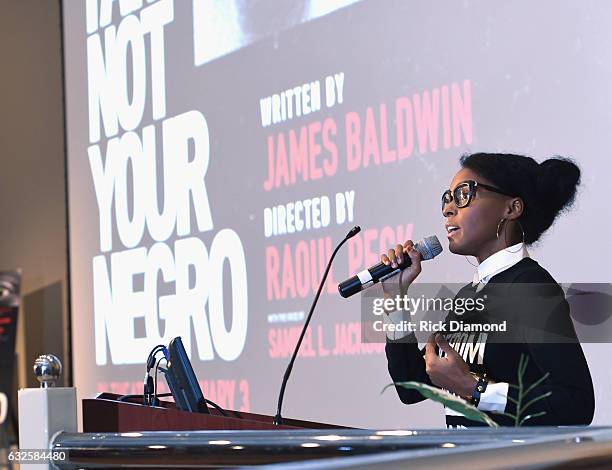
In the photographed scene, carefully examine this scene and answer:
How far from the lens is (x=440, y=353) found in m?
2.26

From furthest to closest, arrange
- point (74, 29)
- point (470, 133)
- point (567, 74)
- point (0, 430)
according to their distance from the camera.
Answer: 1. point (0, 430)
2. point (74, 29)
3. point (470, 133)
4. point (567, 74)

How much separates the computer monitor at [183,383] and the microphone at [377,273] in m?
0.38

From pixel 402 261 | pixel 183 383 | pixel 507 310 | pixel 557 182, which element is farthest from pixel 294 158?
pixel 183 383

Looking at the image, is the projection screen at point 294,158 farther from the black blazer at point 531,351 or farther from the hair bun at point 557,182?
the black blazer at point 531,351

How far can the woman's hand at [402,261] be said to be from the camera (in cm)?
231

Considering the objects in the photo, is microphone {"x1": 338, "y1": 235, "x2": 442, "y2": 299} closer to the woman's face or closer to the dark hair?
the woman's face

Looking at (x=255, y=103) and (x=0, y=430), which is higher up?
(x=255, y=103)

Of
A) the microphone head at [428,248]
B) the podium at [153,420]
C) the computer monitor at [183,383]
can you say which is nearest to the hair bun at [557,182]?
the microphone head at [428,248]

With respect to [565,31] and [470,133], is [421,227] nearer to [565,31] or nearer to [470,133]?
[470,133]

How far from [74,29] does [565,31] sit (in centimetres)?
328

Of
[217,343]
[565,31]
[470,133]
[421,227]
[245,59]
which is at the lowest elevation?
[217,343]

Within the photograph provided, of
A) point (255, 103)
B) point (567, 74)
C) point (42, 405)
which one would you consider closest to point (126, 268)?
point (255, 103)

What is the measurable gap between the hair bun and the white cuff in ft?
2.00

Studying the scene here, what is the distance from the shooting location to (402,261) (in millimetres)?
2320
